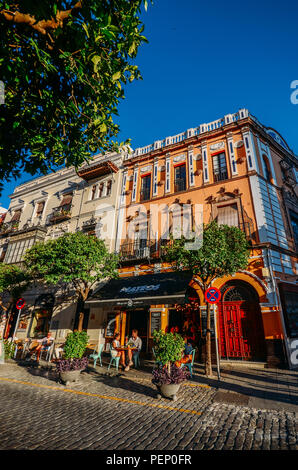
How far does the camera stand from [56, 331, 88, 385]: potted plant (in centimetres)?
797

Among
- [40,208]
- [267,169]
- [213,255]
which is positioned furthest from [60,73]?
[40,208]

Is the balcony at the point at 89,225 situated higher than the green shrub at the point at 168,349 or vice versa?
the balcony at the point at 89,225

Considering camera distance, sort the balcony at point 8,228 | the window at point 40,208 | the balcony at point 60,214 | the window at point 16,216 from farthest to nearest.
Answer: the window at point 16,216
the balcony at point 8,228
the window at point 40,208
the balcony at point 60,214

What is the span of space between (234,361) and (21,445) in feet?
32.3

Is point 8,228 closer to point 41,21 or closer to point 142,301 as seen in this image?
point 142,301

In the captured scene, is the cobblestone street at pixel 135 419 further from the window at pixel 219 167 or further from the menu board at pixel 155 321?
the window at pixel 219 167

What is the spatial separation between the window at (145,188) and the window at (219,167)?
498cm

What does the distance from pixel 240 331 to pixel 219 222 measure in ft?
19.7

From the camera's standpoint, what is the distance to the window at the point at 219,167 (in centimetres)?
1454

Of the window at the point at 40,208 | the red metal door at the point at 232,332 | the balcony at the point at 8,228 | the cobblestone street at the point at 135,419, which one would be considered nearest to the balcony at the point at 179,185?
the red metal door at the point at 232,332

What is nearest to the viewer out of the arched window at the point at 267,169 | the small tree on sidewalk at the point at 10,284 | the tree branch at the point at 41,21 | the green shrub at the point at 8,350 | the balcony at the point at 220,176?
the tree branch at the point at 41,21

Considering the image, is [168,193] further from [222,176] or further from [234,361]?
[234,361]

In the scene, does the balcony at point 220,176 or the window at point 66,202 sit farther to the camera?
the window at point 66,202
